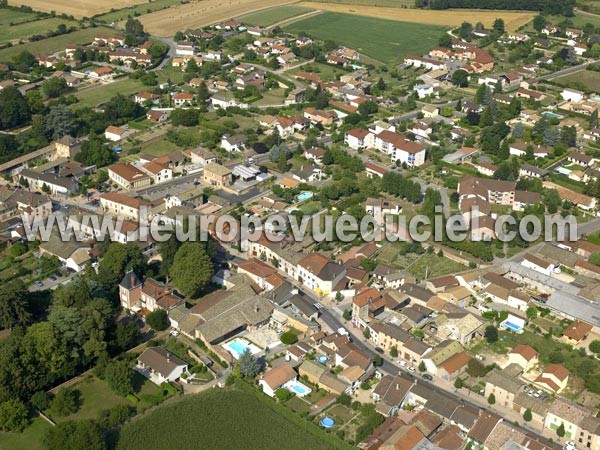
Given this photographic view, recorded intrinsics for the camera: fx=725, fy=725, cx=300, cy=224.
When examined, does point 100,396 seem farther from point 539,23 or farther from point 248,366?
point 539,23

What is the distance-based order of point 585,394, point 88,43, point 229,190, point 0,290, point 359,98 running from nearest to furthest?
point 585,394, point 0,290, point 229,190, point 359,98, point 88,43

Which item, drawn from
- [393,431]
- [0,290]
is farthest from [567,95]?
[0,290]

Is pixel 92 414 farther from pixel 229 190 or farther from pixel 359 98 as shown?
pixel 359 98

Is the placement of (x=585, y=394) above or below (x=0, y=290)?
below

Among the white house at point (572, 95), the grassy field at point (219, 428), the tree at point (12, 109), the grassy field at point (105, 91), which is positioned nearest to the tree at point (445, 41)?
the white house at point (572, 95)

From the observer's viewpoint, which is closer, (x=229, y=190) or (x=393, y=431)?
(x=393, y=431)
